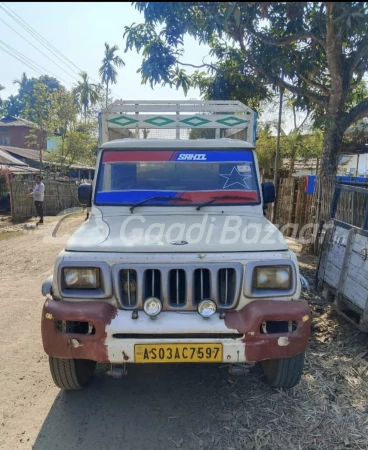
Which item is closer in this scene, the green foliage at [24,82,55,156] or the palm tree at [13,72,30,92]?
the green foliage at [24,82,55,156]

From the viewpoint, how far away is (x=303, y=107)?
28.1 ft

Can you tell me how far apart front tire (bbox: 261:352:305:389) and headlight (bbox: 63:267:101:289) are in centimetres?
156

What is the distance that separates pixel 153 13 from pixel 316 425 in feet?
17.5

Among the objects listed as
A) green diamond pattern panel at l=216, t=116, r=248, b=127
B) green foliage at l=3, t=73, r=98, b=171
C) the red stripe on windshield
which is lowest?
the red stripe on windshield

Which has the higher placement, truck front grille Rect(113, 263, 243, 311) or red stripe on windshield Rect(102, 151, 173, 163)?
red stripe on windshield Rect(102, 151, 173, 163)

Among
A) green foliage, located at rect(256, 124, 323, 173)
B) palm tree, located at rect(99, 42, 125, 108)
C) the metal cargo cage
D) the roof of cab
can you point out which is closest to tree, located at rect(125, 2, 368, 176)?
the metal cargo cage

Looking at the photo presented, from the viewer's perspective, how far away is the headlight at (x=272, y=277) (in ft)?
9.32

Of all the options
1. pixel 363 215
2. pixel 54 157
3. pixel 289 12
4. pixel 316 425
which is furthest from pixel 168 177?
pixel 54 157

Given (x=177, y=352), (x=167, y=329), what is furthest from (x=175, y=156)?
(x=177, y=352)

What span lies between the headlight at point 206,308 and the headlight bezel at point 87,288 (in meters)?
0.67

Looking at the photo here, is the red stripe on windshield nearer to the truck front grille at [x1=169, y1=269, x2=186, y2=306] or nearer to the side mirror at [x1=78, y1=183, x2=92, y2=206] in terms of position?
the side mirror at [x1=78, y1=183, x2=92, y2=206]

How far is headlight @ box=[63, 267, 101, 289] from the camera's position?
2.84 meters

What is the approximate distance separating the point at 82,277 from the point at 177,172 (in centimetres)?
168

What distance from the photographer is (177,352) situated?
8.80ft
